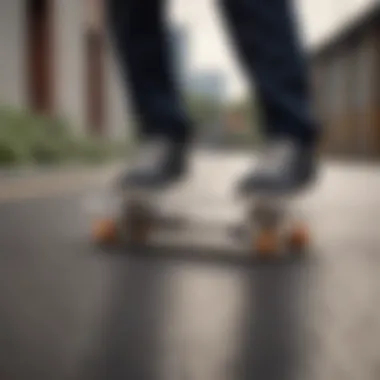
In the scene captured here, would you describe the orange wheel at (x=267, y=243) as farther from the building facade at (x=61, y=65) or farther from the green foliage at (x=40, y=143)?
the building facade at (x=61, y=65)

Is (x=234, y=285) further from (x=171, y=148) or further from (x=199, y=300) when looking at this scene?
(x=171, y=148)

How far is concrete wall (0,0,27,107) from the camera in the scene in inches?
254

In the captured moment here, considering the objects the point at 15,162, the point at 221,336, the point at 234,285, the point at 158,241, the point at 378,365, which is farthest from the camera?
the point at 15,162

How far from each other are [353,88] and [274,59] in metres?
8.13

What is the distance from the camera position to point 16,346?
2.78 feet

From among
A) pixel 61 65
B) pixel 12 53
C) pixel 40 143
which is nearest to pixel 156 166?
pixel 40 143

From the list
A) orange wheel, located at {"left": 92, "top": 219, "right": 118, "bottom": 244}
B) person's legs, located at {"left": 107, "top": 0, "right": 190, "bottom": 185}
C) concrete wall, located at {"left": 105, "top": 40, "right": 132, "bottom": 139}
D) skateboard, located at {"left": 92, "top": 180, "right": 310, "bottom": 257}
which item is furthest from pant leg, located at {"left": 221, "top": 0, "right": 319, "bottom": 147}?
concrete wall, located at {"left": 105, "top": 40, "right": 132, "bottom": 139}

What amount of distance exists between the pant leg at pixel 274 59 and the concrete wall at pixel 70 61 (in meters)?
5.79

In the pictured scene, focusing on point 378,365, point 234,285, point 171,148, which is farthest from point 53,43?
point 378,365

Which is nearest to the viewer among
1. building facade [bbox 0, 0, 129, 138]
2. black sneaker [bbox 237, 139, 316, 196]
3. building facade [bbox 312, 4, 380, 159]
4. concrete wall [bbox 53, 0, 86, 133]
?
black sneaker [bbox 237, 139, 316, 196]

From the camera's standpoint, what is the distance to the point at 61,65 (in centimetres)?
756

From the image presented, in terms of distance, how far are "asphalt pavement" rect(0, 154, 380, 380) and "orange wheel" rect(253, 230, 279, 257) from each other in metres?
0.05

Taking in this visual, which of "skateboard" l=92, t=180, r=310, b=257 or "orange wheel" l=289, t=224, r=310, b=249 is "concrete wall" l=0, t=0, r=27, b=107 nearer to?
"skateboard" l=92, t=180, r=310, b=257

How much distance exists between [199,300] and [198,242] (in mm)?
655
